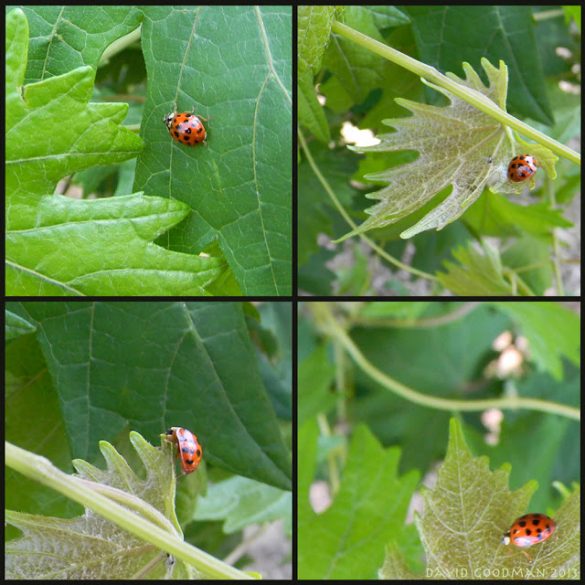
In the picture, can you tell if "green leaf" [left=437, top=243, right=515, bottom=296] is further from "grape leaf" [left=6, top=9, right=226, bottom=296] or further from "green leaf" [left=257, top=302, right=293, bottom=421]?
"grape leaf" [left=6, top=9, right=226, bottom=296]

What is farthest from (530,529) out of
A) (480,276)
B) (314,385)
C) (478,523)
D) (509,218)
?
(314,385)

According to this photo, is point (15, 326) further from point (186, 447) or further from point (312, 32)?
point (312, 32)

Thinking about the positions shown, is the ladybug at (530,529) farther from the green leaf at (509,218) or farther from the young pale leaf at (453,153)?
the green leaf at (509,218)

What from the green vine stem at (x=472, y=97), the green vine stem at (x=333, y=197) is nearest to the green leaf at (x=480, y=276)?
the green vine stem at (x=333, y=197)

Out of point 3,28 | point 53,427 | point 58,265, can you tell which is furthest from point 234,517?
point 3,28

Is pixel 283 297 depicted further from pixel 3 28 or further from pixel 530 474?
pixel 530 474

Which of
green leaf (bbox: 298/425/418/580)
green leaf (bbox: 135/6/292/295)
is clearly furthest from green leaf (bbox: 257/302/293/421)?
green leaf (bbox: 135/6/292/295)
